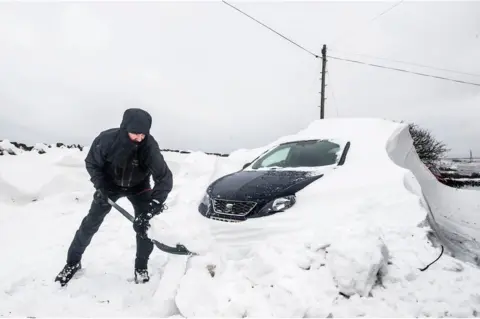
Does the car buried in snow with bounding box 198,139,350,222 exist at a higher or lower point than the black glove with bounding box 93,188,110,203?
lower

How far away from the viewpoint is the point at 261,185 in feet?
12.7

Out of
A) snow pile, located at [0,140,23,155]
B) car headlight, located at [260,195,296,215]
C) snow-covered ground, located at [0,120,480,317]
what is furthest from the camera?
snow pile, located at [0,140,23,155]

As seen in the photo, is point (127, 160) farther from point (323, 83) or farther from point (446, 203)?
point (323, 83)

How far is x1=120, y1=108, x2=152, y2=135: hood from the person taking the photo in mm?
3031

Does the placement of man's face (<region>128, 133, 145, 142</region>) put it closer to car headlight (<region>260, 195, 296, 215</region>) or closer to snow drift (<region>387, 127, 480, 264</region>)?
car headlight (<region>260, 195, 296, 215</region>)

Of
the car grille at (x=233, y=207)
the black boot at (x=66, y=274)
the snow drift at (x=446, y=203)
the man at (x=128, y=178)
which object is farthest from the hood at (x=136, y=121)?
the snow drift at (x=446, y=203)

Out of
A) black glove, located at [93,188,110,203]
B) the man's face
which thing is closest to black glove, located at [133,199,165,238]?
black glove, located at [93,188,110,203]

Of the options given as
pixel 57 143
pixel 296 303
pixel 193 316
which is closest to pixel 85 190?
pixel 57 143

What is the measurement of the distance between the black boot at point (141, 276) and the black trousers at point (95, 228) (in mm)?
38

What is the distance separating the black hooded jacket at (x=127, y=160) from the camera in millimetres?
Answer: 3118

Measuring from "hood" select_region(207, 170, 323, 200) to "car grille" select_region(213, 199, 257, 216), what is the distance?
0.20ft

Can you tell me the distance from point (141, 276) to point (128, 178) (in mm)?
981

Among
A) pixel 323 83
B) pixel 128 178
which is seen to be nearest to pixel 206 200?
pixel 128 178

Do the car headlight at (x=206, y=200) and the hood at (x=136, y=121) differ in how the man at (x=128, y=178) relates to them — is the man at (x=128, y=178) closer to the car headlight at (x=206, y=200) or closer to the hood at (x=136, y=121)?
the hood at (x=136, y=121)
